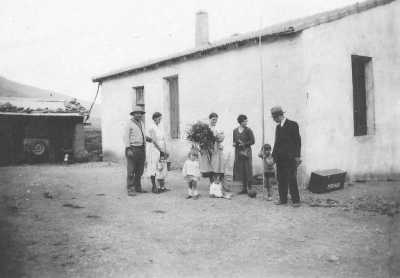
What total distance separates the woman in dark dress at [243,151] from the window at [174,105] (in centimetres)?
521

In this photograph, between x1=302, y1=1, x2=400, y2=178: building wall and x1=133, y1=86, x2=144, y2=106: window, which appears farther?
x1=133, y1=86, x2=144, y2=106: window

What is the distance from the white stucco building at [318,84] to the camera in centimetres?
880

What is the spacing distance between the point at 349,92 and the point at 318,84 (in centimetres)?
119

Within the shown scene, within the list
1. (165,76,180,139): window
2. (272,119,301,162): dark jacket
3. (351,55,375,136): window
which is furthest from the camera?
(165,76,180,139): window

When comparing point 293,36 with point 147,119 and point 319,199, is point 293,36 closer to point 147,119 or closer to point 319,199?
point 319,199

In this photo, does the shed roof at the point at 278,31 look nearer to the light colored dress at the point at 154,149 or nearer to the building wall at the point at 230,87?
the building wall at the point at 230,87

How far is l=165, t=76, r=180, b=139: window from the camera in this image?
43.3 feet

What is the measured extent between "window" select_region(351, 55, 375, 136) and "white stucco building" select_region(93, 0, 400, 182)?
0.08ft

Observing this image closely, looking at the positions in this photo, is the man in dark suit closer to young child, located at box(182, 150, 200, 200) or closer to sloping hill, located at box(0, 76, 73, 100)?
young child, located at box(182, 150, 200, 200)

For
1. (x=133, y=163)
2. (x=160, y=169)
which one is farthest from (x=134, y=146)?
(x=160, y=169)

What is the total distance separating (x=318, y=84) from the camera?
8.80m

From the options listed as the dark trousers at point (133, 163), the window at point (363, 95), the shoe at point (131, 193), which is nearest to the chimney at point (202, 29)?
the window at point (363, 95)

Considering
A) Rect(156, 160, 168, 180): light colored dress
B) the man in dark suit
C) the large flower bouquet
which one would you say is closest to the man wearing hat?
Rect(156, 160, 168, 180): light colored dress

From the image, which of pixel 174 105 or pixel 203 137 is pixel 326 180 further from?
pixel 174 105
